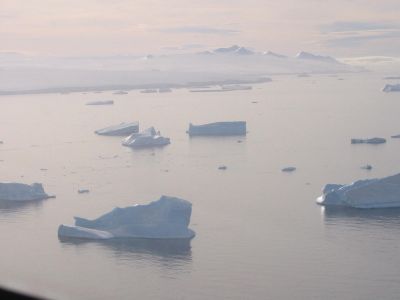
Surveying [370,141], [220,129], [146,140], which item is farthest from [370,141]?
[146,140]

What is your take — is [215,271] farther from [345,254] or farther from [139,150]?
[139,150]

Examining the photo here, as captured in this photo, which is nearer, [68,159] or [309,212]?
[309,212]

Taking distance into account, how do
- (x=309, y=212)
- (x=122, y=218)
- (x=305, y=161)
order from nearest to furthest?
(x=122, y=218) < (x=309, y=212) < (x=305, y=161)

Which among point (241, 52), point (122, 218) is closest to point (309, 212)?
point (122, 218)

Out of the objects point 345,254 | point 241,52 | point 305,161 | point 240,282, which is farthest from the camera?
point 241,52

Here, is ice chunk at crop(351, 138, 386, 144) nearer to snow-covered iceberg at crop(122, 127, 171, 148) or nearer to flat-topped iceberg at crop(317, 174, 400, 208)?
snow-covered iceberg at crop(122, 127, 171, 148)

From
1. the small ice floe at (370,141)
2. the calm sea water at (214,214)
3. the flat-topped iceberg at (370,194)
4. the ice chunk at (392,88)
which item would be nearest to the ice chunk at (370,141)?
the small ice floe at (370,141)

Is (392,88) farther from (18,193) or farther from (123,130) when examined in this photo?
(18,193)
